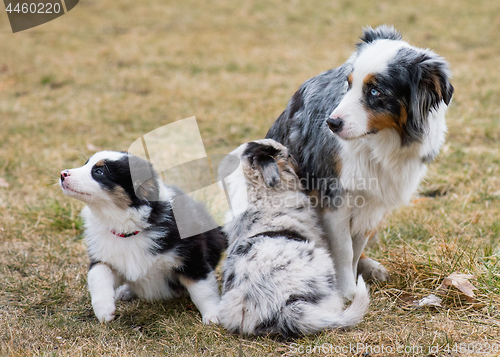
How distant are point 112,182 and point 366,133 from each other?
58.2 inches

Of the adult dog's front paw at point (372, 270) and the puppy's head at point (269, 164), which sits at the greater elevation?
the puppy's head at point (269, 164)

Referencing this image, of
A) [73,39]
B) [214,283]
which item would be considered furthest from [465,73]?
[73,39]

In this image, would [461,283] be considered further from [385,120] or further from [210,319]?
[210,319]

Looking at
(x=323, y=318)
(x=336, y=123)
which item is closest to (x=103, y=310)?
(x=323, y=318)

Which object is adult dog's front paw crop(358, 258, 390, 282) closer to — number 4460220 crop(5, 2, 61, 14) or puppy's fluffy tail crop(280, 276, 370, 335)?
puppy's fluffy tail crop(280, 276, 370, 335)

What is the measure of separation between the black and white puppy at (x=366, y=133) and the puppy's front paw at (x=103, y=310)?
1.39 m

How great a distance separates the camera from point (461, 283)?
296 cm

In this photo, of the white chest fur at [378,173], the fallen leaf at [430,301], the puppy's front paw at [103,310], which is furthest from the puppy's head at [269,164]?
the puppy's front paw at [103,310]

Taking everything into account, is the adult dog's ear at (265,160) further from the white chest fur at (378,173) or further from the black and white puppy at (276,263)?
the white chest fur at (378,173)

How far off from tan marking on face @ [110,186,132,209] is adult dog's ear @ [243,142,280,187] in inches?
31.5

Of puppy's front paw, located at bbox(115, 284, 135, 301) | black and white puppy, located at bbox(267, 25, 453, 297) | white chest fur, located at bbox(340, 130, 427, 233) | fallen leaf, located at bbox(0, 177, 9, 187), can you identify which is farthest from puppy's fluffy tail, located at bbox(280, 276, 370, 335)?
fallen leaf, located at bbox(0, 177, 9, 187)

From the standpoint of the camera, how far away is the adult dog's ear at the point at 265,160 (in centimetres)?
302

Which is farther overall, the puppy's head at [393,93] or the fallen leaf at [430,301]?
the fallen leaf at [430,301]

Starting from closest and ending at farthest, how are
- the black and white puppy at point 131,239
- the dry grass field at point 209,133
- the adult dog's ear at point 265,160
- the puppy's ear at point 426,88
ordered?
1. the puppy's ear at point 426,88
2. the dry grass field at point 209,133
3. the black and white puppy at point 131,239
4. the adult dog's ear at point 265,160
